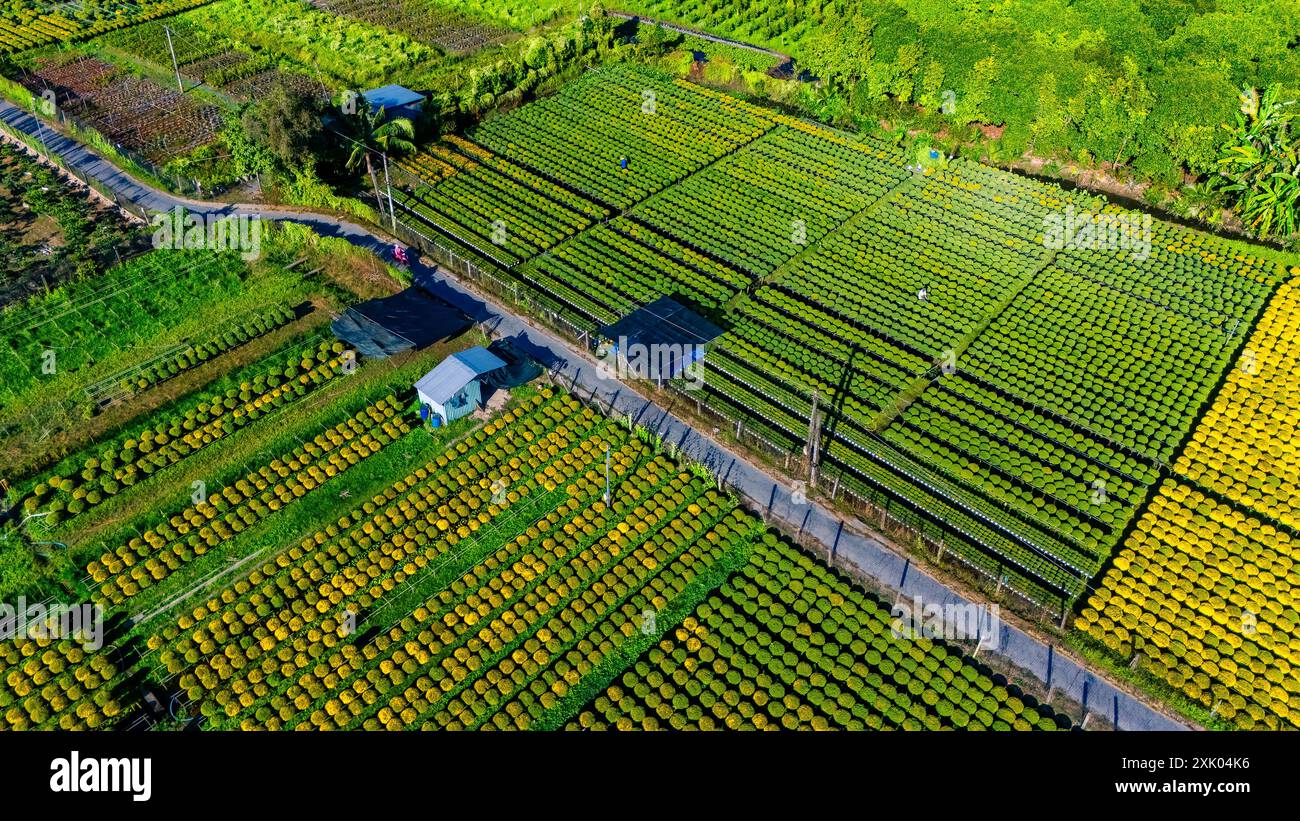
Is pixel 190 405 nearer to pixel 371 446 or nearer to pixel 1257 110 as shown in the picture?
pixel 371 446

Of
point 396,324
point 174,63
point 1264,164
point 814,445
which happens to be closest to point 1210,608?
point 814,445

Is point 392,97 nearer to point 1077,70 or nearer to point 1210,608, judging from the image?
point 1077,70

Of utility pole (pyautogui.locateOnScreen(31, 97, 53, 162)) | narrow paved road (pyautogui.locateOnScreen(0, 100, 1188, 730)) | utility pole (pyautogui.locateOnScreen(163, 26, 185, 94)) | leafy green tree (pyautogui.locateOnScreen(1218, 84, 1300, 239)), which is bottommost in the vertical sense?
narrow paved road (pyautogui.locateOnScreen(0, 100, 1188, 730))

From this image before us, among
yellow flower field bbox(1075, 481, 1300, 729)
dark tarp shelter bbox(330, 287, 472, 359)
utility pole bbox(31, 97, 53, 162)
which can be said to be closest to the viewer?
yellow flower field bbox(1075, 481, 1300, 729)

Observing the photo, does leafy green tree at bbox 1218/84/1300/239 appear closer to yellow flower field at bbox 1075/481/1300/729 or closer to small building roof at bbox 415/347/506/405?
yellow flower field at bbox 1075/481/1300/729

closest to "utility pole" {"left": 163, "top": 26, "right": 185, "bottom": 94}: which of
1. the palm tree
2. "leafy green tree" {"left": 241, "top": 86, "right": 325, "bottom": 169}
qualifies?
the palm tree

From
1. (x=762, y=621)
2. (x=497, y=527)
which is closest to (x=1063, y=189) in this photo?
(x=762, y=621)

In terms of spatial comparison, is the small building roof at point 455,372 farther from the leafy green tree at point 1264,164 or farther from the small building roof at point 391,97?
the leafy green tree at point 1264,164
